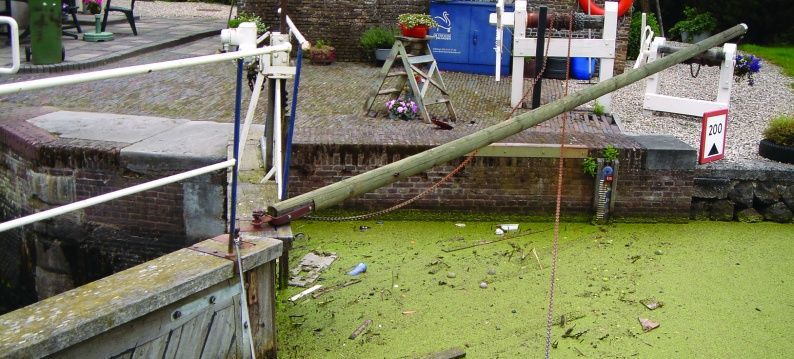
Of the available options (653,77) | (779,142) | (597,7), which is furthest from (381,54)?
(779,142)

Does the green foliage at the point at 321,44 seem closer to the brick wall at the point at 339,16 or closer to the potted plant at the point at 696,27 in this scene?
the brick wall at the point at 339,16

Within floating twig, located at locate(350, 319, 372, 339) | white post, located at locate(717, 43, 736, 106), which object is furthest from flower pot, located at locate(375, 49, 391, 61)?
floating twig, located at locate(350, 319, 372, 339)

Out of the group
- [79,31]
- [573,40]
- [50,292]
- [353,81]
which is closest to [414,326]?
[50,292]

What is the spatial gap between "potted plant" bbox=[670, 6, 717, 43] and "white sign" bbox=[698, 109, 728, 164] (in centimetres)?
1160

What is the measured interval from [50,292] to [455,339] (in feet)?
14.1

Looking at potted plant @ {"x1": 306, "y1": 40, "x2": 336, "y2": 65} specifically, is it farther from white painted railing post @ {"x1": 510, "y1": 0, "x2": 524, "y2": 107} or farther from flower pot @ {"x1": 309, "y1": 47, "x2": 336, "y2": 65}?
white painted railing post @ {"x1": 510, "y1": 0, "x2": 524, "y2": 107}

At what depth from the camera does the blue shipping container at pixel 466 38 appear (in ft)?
41.6

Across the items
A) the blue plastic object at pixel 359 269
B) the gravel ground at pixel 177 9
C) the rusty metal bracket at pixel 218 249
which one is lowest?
the blue plastic object at pixel 359 269

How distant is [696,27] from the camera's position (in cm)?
1903

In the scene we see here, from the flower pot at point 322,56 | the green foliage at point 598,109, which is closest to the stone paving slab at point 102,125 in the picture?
the green foliage at point 598,109

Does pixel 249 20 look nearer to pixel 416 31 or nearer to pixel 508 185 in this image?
pixel 416 31

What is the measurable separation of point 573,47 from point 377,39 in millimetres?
3938

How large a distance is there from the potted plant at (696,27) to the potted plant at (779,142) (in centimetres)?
1125

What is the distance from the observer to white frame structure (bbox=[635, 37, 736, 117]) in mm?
9773
